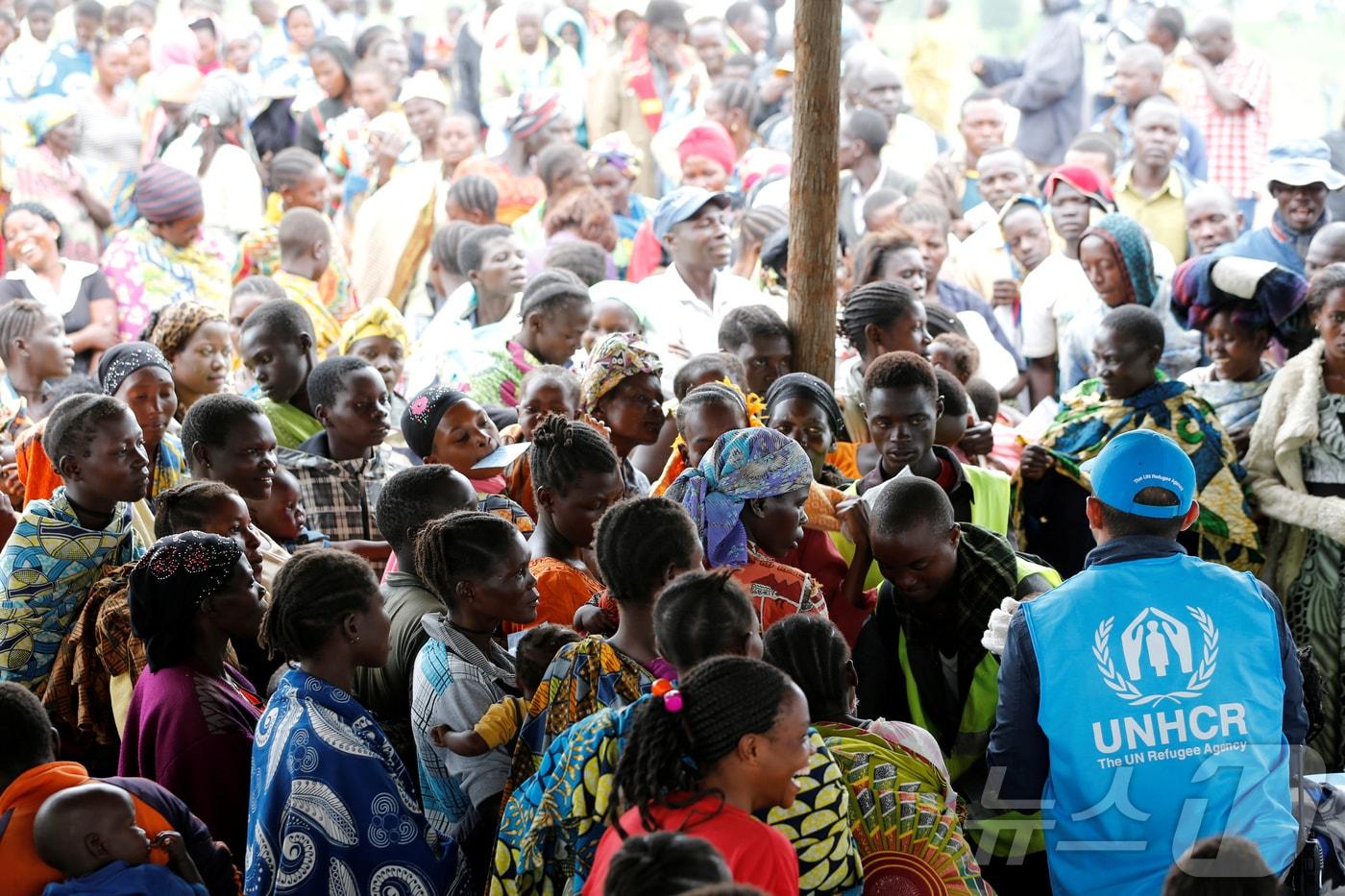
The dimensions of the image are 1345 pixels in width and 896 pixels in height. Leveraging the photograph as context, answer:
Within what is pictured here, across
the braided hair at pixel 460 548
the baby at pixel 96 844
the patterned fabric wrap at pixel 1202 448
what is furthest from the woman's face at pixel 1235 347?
the baby at pixel 96 844

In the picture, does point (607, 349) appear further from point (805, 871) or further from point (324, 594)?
point (805, 871)

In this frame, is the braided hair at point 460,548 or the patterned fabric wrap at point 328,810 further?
the braided hair at point 460,548

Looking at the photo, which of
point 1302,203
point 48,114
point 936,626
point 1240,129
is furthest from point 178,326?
point 1240,129

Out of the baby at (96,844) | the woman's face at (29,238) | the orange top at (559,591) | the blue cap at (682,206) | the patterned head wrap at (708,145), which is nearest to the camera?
the baby at (96,844)

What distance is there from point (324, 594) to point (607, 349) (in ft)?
6.90

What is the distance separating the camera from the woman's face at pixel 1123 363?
570 centimetres

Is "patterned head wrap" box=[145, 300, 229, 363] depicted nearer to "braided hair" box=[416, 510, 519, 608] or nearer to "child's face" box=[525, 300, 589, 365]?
"child's face" box=[525, 300, 589, 365]

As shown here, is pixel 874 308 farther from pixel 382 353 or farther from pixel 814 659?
pixel 814 659

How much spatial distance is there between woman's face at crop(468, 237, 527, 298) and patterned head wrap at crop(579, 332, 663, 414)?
2.51 meters

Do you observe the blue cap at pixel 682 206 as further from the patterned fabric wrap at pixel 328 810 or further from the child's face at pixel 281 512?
the patterned fabric wrap at pixel 328 810

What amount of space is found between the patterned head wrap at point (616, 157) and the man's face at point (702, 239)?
299 cm

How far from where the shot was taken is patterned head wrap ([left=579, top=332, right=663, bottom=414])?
5.24 meters

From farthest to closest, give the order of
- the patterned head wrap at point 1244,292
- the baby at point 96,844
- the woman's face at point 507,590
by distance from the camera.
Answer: the patterned head wrap at point 1244,292 → the woman's face at point 507,590 → the baby at point 96,844

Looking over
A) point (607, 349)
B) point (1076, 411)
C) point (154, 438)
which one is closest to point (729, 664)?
point (607, 349)
